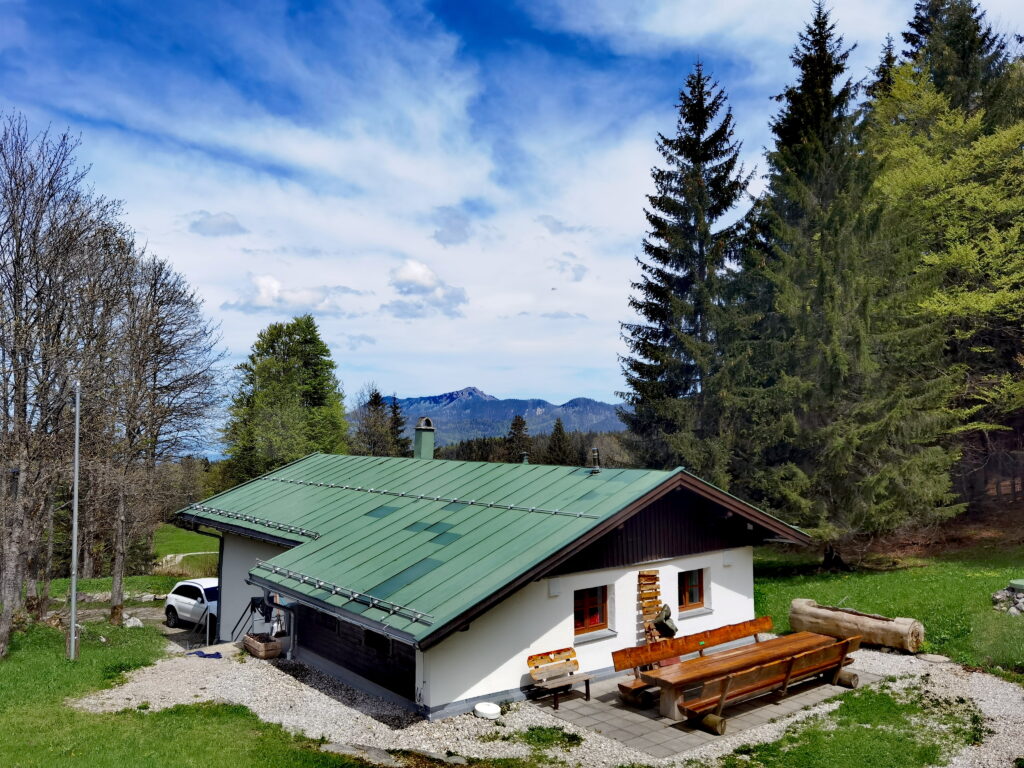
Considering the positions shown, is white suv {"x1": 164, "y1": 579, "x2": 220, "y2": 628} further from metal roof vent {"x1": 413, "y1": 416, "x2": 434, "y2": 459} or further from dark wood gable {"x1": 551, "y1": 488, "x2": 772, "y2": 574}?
dark wood gable {"x1": 551, "y1": 488, "x2": 772, "y2": 574}

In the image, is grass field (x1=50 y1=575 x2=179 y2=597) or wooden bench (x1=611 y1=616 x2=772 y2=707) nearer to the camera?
wooden bench (x1=611 y1=616 x2=772 y2=707)

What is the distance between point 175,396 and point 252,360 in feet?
91.5

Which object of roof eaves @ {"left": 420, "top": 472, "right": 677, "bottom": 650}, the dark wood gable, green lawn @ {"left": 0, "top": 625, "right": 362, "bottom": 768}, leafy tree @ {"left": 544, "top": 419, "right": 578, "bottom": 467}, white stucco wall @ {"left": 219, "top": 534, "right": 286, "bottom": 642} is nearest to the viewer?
green lawn @ {"left": 0, "top": 625, "right": 362, "bottom": 768}

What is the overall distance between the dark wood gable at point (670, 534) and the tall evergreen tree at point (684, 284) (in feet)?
40.9

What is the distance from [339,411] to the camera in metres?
53.6

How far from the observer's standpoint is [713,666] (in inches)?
481

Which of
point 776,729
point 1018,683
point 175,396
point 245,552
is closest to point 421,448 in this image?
point 245,552

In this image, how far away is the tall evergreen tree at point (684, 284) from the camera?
1150 inches

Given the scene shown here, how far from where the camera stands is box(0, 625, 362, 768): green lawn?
9.48 meters

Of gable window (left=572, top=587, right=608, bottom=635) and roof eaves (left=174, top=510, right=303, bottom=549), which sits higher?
roof eaves (left=174, top=510, right=303, bottom=549)

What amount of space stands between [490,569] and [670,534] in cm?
463

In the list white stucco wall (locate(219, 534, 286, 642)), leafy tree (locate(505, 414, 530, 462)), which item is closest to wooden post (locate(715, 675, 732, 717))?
white stucco wall (locate(219, 534, 286, 642))

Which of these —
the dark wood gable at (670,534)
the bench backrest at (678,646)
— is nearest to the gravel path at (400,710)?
the bench backrest at (678,646)

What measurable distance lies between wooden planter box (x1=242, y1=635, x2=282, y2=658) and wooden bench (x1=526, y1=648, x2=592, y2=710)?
20.6 ft
